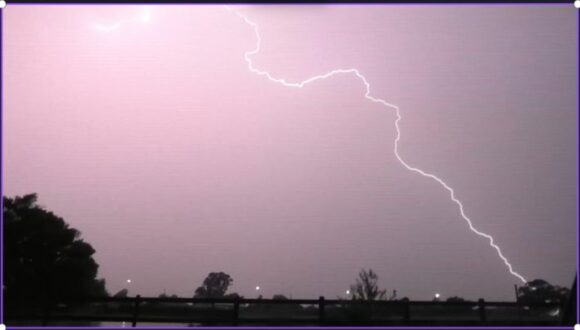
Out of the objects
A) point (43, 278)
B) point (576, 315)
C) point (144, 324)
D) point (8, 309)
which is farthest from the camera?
point (43, 278)

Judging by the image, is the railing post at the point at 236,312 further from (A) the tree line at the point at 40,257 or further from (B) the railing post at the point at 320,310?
(A) the tree line at the point at 40,257

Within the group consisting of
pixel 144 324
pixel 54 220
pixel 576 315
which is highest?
pixel 54 220

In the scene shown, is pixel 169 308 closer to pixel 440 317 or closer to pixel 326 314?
pixel 326 314

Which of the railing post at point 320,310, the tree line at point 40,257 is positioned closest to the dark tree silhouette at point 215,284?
the tree line at point 40,257

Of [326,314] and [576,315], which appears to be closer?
[576,315]

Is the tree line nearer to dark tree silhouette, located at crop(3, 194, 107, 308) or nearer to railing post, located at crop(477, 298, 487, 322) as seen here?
dark tree silhouette, located at crop(3, 194, 107, 308)

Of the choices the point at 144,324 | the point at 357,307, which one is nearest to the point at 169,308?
the point at 144,324

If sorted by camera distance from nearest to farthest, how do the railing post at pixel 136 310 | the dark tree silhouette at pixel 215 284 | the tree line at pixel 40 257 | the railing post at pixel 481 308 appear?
the railing post at pixel 481 308, the railing post at pixel 136 310, the tree line at pixel 40 257, the dark tree silhouette at pixel 215 284

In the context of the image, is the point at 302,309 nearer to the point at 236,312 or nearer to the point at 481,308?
the point at 236,312
